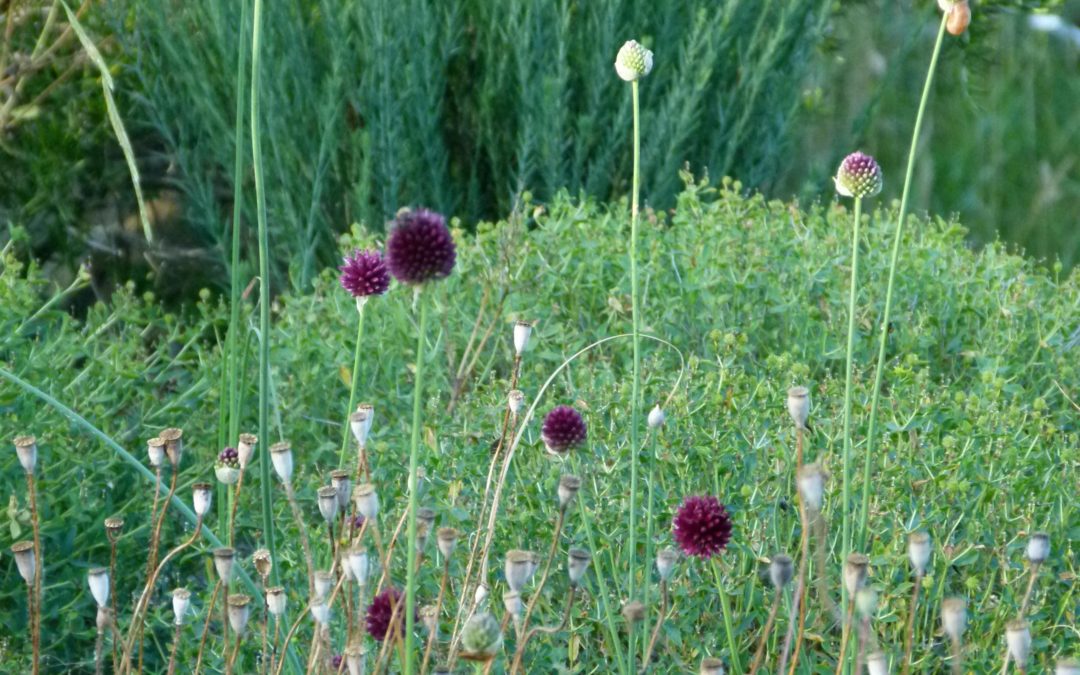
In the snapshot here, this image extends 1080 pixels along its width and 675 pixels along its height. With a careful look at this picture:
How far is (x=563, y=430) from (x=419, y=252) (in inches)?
16.4

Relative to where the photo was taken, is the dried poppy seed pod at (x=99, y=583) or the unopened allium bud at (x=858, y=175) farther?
the unopened allium bud at (x=858, y=175)

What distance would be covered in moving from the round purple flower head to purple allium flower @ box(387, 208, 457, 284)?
0.37 metres

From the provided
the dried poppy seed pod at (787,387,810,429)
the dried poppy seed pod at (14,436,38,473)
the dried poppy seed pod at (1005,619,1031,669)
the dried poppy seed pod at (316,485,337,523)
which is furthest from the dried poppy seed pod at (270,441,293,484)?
the dried poppy seed pod at (1005,619,1031,669)

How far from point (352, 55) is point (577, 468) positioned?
225cm

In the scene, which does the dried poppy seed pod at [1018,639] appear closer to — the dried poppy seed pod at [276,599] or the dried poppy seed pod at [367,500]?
the dried poppy seed pod at [367,500]

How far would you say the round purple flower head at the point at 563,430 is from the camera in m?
1.66

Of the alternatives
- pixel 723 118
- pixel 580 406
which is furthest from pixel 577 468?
pixel 723 118

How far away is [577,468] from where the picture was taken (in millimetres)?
2115

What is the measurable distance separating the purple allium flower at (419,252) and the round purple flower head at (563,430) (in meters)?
0.37

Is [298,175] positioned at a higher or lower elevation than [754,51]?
lower

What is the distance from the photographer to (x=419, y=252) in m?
1.33

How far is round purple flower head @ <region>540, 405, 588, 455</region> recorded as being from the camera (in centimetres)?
166

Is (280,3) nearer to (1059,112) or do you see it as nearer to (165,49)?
(165,49)

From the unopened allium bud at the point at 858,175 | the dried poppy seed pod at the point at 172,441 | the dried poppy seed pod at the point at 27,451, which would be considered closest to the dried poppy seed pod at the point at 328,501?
the dried poppy seed pod at the point at 172,441
